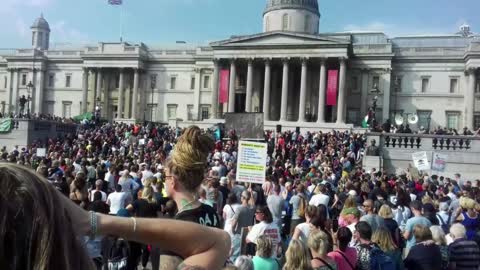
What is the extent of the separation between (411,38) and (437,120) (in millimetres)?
15124

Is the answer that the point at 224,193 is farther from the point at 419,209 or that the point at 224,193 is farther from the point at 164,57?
the point at 164,57

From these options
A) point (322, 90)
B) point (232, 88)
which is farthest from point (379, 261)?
point (232, 88)

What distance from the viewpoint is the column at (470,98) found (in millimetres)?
56500

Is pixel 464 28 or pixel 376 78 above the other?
pixel 464 28

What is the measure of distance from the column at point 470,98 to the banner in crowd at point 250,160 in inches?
2006

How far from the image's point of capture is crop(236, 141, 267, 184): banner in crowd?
40.4 feet

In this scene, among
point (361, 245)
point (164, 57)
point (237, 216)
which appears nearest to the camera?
point (361, 245)

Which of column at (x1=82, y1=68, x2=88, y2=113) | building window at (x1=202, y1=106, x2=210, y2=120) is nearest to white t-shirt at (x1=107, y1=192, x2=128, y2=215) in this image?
building window at (x1=202, y1=106, x2=210, y2=120)

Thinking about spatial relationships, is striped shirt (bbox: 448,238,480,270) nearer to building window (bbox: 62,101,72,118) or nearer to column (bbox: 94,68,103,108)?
column (bbox: 94,68,103,108)

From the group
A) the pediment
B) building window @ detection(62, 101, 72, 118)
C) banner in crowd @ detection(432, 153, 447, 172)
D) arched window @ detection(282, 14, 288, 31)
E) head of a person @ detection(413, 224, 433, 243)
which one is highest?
arched window @ detection(282, 14, 288, 31)

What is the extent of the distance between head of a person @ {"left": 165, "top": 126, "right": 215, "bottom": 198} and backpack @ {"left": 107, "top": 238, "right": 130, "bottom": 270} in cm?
318

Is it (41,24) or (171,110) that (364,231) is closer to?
(171,110)

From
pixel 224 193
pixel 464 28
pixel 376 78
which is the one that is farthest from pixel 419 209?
pixel 464 28

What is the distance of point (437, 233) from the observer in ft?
23.4
